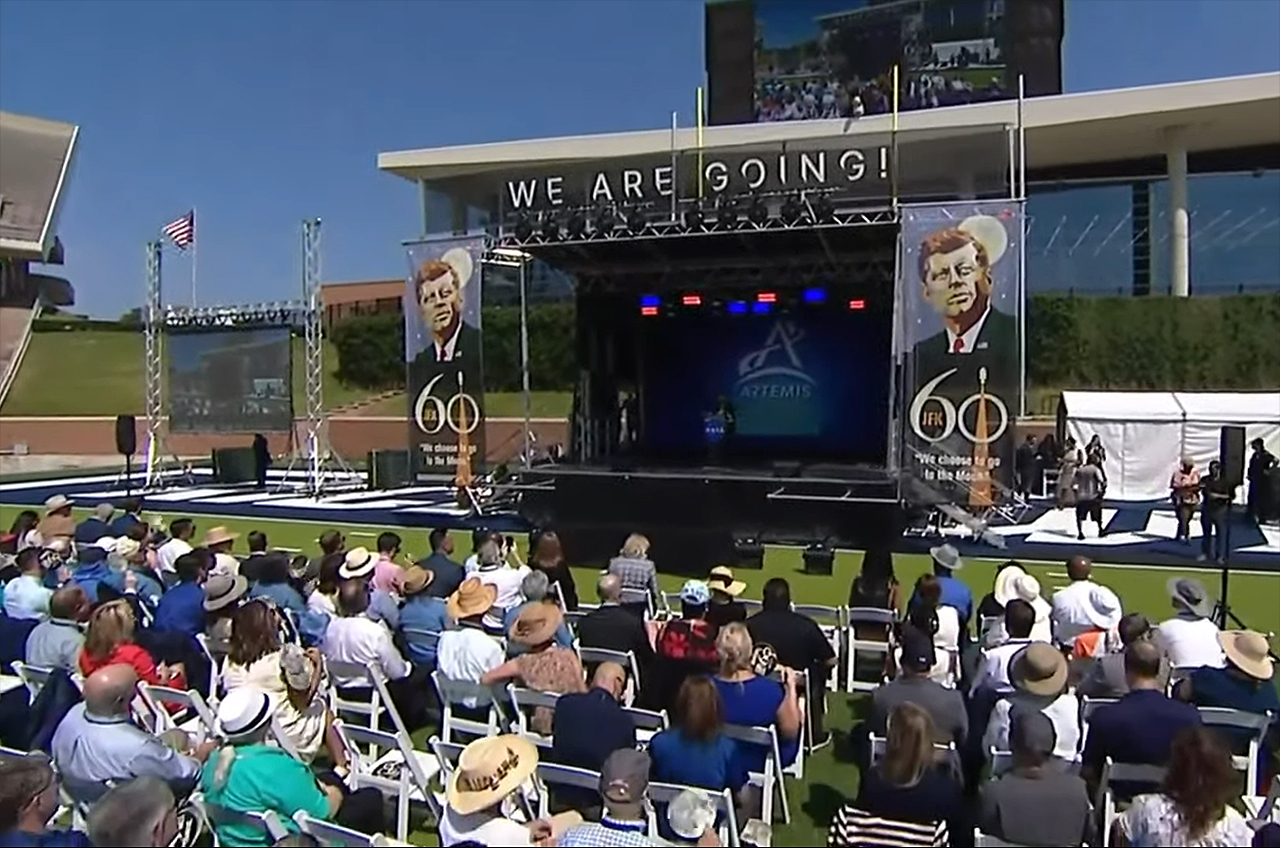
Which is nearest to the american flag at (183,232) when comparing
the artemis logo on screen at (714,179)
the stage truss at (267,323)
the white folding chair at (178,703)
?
the stage truss at (267,323)

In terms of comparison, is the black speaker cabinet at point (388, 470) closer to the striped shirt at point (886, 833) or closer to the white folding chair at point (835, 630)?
the white folding chair at point (835, 630)

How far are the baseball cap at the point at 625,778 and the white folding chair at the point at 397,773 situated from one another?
930mm

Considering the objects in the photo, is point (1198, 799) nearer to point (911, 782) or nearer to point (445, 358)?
point (911, 782)

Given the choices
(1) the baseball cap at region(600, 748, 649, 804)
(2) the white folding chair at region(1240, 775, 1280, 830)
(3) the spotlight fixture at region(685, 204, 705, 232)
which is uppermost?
(3) the spotlight fixture at region(685, 204, 705, 232)

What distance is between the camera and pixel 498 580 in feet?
23.0

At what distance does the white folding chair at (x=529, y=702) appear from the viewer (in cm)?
484

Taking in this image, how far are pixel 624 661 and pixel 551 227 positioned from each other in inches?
419

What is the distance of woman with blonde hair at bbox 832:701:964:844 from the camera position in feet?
11.6

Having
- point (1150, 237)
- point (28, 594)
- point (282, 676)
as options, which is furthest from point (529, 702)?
point (1150, 237)

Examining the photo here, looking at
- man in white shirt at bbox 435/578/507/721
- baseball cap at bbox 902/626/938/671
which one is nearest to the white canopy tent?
baseball cap at bbox 902/626/938/671

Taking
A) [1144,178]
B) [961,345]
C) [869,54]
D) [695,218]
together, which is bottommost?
[961,345]

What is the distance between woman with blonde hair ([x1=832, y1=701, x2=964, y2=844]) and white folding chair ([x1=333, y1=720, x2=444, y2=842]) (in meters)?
1.62

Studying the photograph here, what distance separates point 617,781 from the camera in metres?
3.32

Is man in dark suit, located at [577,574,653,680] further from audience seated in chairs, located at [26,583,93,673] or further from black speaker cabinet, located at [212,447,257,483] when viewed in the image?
black speaker cabinet, located at [212,447,257,483]
